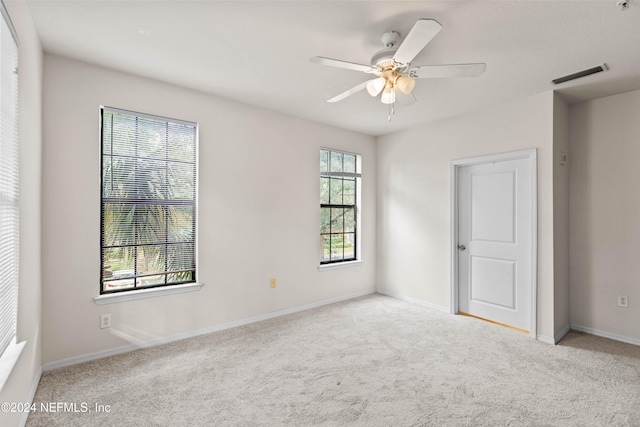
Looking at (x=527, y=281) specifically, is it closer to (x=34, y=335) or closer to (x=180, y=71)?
(x=180, y=71)

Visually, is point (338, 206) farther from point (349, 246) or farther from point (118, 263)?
point (118, 263)

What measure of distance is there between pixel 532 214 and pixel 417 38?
101 inches

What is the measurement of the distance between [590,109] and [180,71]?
14.1 feet

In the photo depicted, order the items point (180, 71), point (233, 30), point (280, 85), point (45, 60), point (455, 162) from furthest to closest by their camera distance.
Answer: point (455, 162) → point (280, 85) → point (180, 71) → point (45, 60) → point (233, 30)

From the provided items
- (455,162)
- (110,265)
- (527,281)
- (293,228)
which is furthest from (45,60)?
(527,281)

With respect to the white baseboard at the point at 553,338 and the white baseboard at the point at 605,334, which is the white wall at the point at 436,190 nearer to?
the white baseboard at the point at 553,338

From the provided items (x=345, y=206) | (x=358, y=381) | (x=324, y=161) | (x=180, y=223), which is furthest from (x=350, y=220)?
(x=358, y=381)

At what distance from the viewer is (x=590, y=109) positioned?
340 centimetres

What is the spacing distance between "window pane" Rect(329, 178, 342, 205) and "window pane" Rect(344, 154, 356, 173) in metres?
0.25

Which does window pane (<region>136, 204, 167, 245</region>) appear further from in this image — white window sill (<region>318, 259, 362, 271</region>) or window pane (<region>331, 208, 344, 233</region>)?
window pane (<region>331, 208, 344, 233</region>)

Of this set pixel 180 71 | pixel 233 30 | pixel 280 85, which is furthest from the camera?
pixel 280 85

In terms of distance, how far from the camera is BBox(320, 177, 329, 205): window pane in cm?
448

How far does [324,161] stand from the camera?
451 cm

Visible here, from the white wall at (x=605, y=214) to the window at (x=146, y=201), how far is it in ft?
14.0
